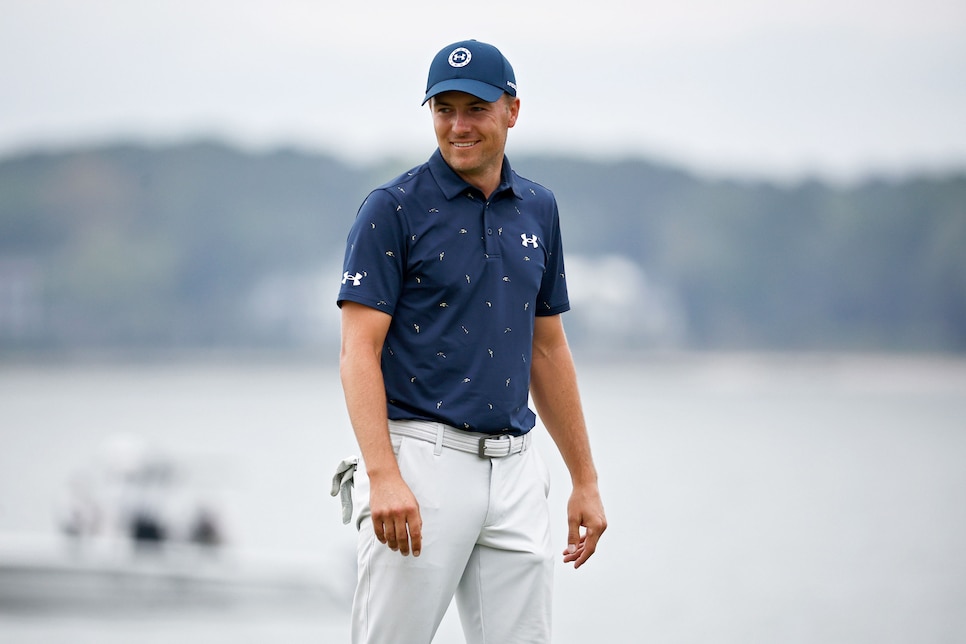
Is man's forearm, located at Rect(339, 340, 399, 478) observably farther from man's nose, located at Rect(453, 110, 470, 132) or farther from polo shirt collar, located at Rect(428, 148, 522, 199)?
man's nose, located at Rect(453, 110, 470, 132)

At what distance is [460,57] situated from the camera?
2715 mm

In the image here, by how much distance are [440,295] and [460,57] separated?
49 centimetres

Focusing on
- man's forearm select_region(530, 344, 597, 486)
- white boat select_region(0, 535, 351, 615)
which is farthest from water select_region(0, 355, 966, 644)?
man's forearm select_region(530, 344, 597, 486)

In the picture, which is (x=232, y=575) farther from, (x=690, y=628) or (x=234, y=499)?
(x=234, y=499)

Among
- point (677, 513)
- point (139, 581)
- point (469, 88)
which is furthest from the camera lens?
point (677, 513)

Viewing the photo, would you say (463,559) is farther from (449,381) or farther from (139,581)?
(139,581)

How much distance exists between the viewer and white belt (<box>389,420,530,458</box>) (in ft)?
8.82

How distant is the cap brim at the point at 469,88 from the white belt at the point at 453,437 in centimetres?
67

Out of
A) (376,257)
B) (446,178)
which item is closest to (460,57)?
(446,178)

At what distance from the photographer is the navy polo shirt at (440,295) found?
8.77 ft

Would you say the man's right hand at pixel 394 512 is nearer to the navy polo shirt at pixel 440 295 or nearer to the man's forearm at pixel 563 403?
the navy polo shirt at pixel 440 295

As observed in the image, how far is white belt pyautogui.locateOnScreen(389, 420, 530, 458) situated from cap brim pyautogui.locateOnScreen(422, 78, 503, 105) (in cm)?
67

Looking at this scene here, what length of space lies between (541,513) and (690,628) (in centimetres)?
1057

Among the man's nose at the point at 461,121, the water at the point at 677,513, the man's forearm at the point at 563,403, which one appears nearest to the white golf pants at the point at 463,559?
the man's forearm at the point at 563,403
